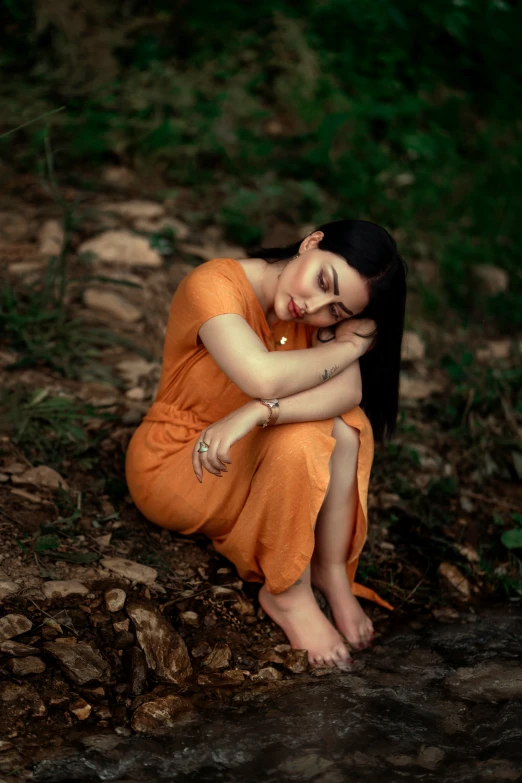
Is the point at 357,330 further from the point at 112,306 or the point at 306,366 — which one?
the point at 112,306

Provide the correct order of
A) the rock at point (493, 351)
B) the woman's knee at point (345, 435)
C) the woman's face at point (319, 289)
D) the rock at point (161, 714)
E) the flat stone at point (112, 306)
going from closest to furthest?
1. the rock at point (161, 714)
2. the woman's face at point (319, 289)
3. the woman's knee at point (345, 435)
4. the flat stone at point (112, 306)
5. the rock at point (493, 351)

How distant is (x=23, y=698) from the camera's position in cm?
170

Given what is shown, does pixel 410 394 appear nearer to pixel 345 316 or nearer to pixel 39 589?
pixel 345 316

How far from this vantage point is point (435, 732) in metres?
1.76

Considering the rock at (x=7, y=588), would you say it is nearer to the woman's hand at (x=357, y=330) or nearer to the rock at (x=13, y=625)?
the rock at (x=13, y=625)

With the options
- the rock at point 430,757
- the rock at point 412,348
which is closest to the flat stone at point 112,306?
the rock at point 412,348

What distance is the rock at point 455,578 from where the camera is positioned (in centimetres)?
239

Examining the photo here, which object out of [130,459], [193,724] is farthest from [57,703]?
[130,459]

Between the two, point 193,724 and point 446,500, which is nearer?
point 193,724

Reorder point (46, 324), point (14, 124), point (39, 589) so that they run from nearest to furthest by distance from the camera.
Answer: point (39, 589) < point (46, 324) < point (14, 124)

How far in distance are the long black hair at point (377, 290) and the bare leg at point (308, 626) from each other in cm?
47

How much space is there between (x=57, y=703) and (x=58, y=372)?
4.28 feet

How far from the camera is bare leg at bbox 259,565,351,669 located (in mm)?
2035

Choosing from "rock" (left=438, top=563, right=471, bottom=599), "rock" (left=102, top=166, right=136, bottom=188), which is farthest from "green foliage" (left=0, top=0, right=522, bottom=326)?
"rock" (left=438, top=563, right=471, bottom=599)
